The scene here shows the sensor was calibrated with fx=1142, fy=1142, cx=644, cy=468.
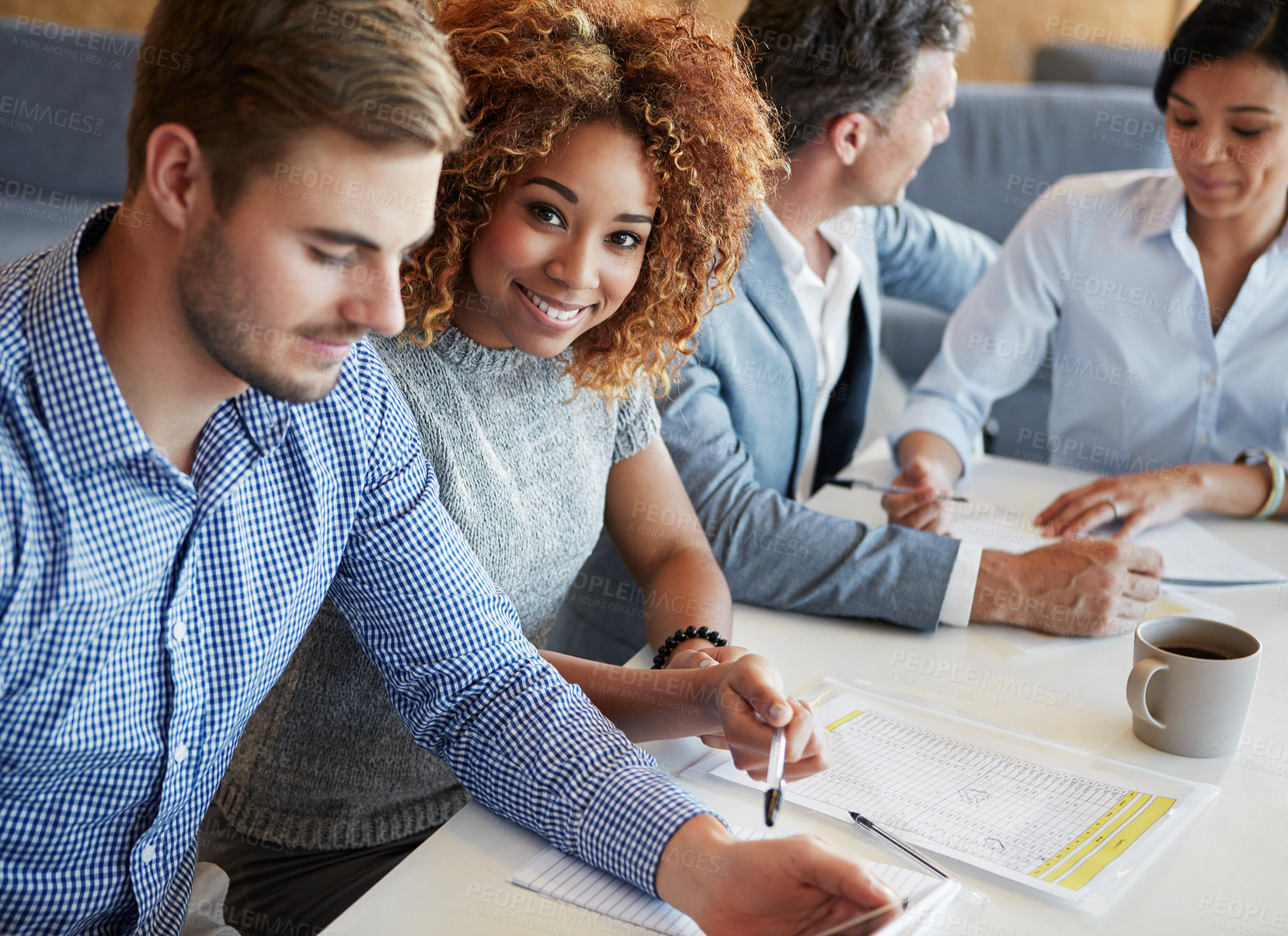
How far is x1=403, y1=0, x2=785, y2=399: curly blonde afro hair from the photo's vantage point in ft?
3.36

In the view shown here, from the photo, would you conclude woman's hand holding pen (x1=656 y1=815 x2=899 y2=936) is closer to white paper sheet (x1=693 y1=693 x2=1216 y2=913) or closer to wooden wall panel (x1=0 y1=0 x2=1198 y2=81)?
white paper sheet (x1=693 y1=693 x2=1216 y2=913)

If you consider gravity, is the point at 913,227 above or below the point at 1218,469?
above

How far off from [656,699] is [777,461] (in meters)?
0.75

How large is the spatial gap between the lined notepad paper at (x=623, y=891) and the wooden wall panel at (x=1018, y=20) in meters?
3.63

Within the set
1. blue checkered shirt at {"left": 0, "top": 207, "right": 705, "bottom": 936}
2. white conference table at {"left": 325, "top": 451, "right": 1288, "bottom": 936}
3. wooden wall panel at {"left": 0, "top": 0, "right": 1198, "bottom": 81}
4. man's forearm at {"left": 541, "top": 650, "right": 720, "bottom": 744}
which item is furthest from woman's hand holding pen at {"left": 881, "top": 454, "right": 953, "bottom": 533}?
wooden wall panel at {"left": 0, "top": 0, "right": 1198, "bottom": 81}

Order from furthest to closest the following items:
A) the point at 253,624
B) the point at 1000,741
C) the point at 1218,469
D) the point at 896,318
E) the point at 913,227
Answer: the point at 896,318, the point at 913,227, the point at 1218,469, the point at 1000,741, the point at 253,624

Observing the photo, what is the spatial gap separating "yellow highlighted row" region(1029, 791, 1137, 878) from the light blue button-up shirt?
819mm

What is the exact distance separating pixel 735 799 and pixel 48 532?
0.51m

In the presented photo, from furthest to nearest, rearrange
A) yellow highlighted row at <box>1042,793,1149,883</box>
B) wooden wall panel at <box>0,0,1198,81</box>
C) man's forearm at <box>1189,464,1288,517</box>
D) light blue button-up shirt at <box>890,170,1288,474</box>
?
1. wooden wall panel at <box>0,0,1198,81</box>
2. light blue button-up shirt at <box>890,170,1288,474</box>
3. man's forearm at <box>1189,464,1288,517</box>
4. yellow highlighted row at <box>1042,793,1149,883</box>

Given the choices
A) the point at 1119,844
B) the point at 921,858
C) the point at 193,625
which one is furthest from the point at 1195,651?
the point at 193,625

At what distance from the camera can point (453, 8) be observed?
110cm

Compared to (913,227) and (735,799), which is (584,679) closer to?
(735,799)

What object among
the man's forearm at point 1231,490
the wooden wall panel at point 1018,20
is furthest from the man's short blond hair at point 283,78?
the wooden wall panel at point 1018,20

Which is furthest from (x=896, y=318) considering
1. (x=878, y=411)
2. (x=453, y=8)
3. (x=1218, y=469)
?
(x=453, y=8)
